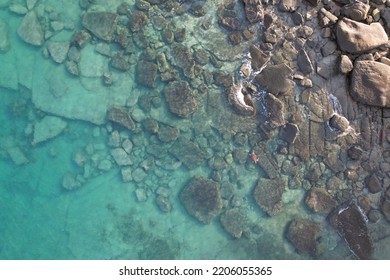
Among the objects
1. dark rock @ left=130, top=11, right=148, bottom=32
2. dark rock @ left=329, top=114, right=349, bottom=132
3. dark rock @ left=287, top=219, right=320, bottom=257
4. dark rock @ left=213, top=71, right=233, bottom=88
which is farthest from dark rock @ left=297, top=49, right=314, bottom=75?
dark rock @ left=130, top=11, right=148, bottom=32

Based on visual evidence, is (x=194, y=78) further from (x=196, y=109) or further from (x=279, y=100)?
(x=279, y=100)

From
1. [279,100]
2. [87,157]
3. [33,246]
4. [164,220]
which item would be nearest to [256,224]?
[164,220]

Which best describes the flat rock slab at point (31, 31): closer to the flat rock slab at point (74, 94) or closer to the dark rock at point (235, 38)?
the flat rock slab at point (74, 94)

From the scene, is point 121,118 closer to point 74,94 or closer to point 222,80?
point 74,94

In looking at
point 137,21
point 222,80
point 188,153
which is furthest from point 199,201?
point 137,21

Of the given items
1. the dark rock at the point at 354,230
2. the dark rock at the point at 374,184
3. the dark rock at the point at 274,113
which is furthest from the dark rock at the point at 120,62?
the dark rock at the point at 374,184

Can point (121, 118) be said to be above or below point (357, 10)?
below
